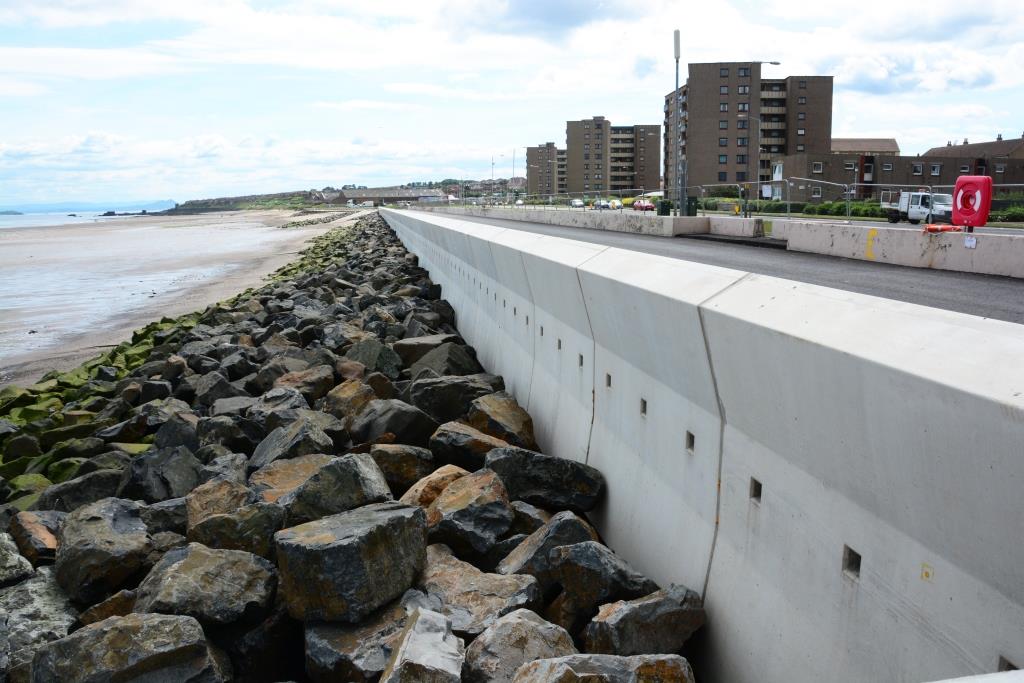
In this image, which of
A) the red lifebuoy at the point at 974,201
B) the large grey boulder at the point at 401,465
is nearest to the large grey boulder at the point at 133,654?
the large grey boulder at the point at 401,465

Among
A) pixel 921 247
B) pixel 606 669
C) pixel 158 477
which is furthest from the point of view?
pixel 921 247

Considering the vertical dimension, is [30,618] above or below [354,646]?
below

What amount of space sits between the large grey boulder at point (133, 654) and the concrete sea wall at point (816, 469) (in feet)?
7.29

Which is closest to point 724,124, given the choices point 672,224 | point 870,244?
point 672,224

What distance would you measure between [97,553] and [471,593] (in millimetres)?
2196

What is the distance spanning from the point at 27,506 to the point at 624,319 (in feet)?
16.7

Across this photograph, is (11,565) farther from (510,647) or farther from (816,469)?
(816,469)

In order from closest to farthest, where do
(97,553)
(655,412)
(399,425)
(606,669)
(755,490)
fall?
(606,669) < (755,490) < (655,412) < (97,553) < (399,425)

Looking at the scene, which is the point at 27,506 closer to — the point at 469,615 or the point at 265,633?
the point at 265,633

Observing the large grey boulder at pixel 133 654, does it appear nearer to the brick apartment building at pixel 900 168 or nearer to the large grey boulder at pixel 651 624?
the large grey boulder at pixel 651 624

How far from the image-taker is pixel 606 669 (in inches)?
→ 133

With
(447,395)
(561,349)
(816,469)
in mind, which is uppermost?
(816,469)

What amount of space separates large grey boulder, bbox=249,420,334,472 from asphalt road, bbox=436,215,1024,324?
18.1 ft

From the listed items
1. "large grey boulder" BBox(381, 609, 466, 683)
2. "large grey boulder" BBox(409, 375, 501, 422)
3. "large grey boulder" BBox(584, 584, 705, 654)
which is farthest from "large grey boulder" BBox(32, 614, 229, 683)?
"large grey boulder" BBox(409, 375, 501, 422)
